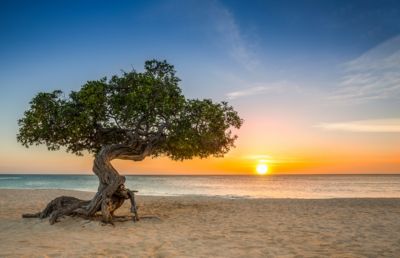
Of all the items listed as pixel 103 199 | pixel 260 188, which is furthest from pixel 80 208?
pixel 260 188

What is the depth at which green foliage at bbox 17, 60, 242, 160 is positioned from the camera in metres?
15.5

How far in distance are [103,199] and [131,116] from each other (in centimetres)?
381

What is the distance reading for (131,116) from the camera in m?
15.8

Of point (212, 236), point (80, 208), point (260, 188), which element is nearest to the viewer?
point (212, 236)

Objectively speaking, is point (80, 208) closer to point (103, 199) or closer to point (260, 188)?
point (103, 199)

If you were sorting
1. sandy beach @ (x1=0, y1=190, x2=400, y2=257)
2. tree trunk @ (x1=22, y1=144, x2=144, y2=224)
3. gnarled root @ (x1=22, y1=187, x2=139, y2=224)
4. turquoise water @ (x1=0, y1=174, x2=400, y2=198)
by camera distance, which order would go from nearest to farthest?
sandy beach @ (x1=0, y1=190, x2=400, y2=257), gnarled root @ (x1=22, y1=187, x2=139, y2=224), tree trunk @ (x1=22, y1=144, x2=144, y2=224), turquoise water @ (x1=0, y1=174, x2=400, y2=198)

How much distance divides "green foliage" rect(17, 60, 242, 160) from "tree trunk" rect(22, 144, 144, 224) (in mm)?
1433

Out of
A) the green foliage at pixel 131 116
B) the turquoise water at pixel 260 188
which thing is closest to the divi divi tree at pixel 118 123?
the green foliage at pixel 131 116

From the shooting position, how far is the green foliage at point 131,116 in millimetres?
15492

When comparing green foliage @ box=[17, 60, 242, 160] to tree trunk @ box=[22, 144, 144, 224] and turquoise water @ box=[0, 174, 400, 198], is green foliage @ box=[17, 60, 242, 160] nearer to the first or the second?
tree trunk @ box=[22, 144, 144, 224]

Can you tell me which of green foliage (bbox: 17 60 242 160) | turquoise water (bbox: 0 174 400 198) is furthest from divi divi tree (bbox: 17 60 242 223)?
turquoise water (bbox: 0 174 400 198)

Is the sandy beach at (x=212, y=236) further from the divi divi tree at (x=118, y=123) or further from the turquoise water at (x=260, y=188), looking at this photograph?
the turquoise water at (x=260, y=188)

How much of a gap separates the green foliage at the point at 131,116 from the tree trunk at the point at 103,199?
4.70 feet

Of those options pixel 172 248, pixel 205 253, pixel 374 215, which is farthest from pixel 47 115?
pixel 374 215
